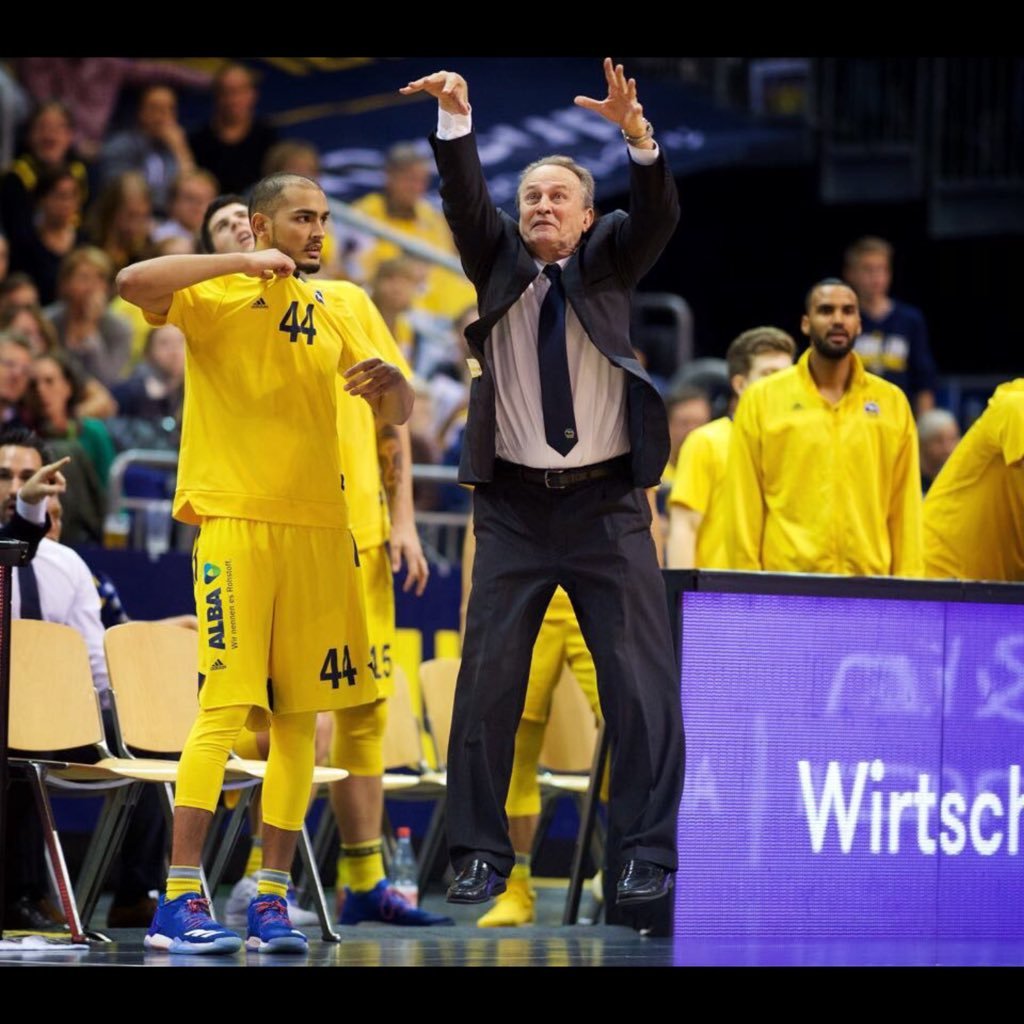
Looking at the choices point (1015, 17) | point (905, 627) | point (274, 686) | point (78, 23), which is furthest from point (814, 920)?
point (78, 23)

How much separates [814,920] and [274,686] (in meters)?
1.98

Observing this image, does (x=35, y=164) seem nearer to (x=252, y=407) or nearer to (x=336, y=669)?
(x=252, y=407)

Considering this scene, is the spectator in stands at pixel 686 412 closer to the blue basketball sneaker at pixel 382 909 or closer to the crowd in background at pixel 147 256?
the crowd in background at pixel 147 256

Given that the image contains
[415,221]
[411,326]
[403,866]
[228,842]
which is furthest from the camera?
[415,221]

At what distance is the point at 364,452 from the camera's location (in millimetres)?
6805

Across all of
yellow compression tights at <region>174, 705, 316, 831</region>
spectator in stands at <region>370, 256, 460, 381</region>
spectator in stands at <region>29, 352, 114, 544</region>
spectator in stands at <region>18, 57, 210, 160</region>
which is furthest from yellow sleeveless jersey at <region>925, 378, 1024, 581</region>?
spectator in stands at <region>18, 57, 210, 160</region>

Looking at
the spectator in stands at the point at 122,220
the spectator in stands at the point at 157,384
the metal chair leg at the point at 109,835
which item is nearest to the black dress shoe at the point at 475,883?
the metal chair leg at the point at 109,835

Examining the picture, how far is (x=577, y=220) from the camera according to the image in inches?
220

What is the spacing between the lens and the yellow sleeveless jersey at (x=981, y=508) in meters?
7.28

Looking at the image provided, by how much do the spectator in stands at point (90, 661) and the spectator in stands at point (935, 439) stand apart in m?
4.56

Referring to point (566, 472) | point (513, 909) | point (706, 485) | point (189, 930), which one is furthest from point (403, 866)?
point (566, 472)

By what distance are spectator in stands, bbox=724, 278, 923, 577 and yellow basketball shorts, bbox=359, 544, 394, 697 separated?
1.29 m

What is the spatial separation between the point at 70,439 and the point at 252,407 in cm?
359

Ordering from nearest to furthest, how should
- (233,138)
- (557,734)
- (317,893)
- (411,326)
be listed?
(317,893), (557,734), (411,326), (233,138)
